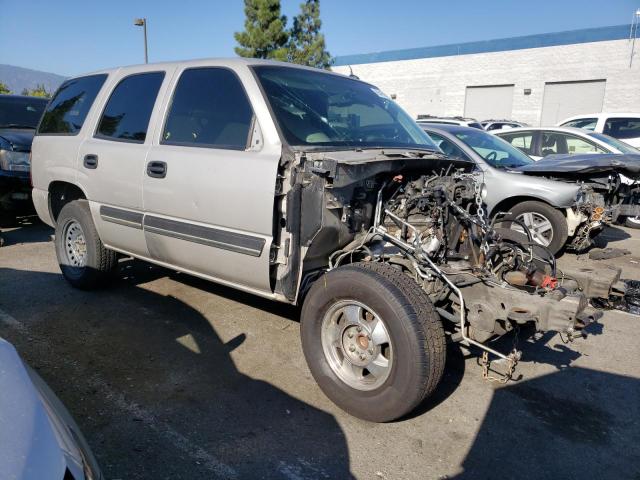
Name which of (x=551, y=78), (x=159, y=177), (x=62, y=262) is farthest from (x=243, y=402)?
(x=551, y=78)

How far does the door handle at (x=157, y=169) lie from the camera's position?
3.78 metres

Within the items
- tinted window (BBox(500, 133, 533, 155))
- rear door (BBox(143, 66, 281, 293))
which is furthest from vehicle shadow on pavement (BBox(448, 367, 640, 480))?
tinted window (BBox(500, 133, 533, 155))

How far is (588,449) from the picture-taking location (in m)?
2.79

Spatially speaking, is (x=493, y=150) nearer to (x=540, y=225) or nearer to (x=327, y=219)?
(x=540, y=225)

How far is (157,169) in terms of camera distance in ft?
12.6

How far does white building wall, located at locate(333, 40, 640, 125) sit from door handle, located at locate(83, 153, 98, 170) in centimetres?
2574

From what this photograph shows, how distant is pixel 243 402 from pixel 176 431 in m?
0.45

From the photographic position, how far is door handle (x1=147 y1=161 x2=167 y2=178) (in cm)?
378

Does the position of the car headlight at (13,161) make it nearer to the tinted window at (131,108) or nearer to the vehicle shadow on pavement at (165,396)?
the vehicle shadow on pavement at (165,396)

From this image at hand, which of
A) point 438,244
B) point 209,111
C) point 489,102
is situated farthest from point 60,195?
point 489,102

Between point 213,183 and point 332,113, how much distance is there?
3.49 ft

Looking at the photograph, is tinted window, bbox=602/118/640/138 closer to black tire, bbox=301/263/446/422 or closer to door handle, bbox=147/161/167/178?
black tire, bbox=301/263/446/422

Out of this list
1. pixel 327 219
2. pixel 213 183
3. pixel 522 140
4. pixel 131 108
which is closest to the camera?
pixel 327 219

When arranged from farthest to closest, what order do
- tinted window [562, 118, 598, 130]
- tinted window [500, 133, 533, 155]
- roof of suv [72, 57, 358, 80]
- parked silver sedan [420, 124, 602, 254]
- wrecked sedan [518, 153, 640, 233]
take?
tinted window [562, 118, 598, 130], tinted window [500, 133, 533, 155], parked silver sedan [420, 124, 602, 254], wrecked sedan [518, 153, 640, 233], roof of suv [72, 57, 358, 80]
